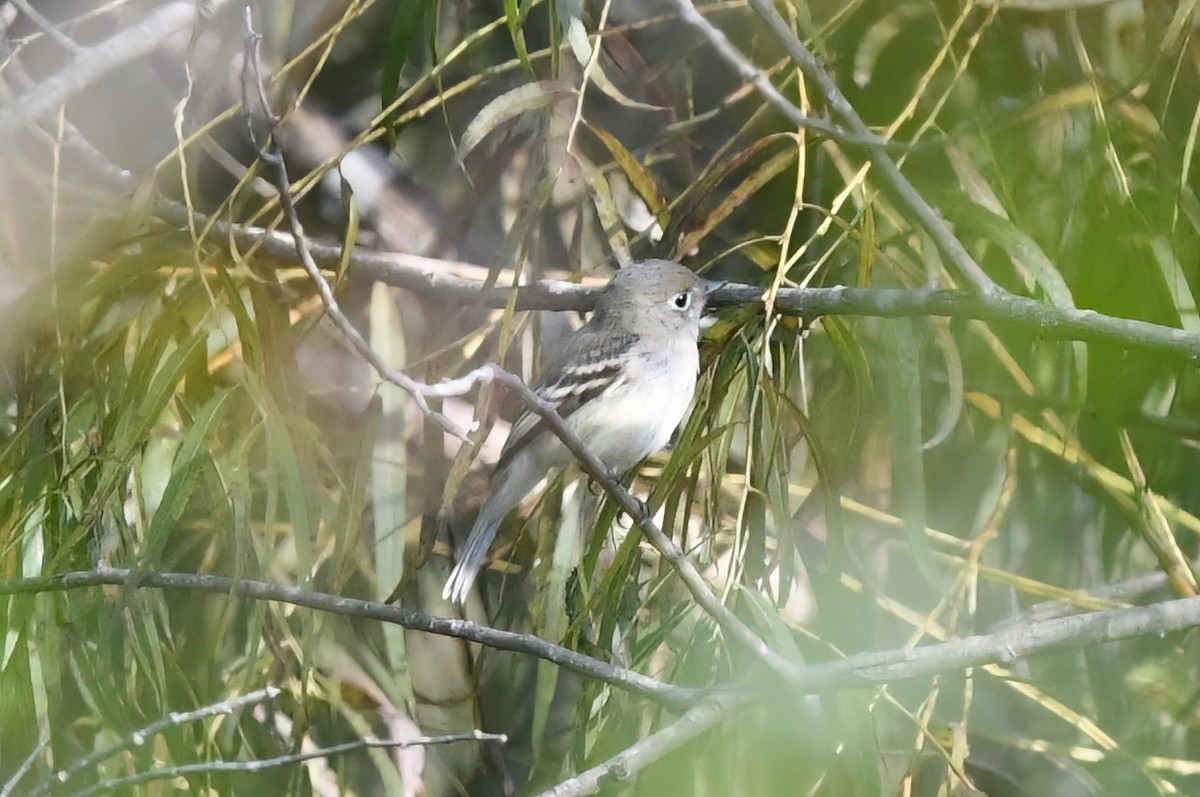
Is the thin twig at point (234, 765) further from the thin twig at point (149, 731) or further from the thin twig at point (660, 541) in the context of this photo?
the thin twig at point (660, 541)

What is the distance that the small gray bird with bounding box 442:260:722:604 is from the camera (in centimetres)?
97

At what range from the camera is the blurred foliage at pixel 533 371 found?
88 centimetres

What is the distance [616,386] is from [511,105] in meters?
0.28

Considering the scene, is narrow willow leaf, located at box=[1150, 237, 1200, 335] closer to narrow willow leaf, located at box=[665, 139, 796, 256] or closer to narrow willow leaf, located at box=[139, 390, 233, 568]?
narrow willow leaf, located at box=[665, 139, 796, 256]

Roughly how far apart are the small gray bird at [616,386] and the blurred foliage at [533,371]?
Answer: 0.10 feet

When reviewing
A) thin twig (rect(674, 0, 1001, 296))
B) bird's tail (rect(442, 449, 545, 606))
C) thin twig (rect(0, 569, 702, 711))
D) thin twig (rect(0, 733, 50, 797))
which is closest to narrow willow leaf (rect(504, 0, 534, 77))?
thin twig (rect(674, 0, 1001, 296))

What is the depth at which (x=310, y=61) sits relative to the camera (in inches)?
39.8

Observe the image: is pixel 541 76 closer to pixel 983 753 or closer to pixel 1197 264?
pixel 1197 264

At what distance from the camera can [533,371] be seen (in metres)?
1.01

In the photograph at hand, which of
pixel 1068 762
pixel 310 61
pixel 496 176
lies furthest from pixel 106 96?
pixel 1068 762

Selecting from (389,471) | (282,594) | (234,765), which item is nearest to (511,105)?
(389,471)

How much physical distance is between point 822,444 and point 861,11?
377 mm

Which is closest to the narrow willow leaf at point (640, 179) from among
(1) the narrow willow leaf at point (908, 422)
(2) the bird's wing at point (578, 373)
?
(2) the bird's wing at point (578, 373)

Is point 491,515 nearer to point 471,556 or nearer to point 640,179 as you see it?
point 471,556
